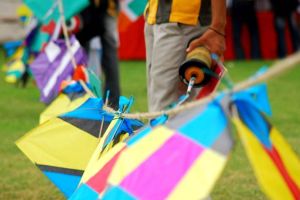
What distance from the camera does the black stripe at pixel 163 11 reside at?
3.35 metres

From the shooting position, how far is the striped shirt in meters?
3.32

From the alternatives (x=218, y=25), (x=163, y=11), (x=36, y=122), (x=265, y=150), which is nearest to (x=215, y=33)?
(x=218, y=25)

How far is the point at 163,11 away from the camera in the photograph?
3.38m

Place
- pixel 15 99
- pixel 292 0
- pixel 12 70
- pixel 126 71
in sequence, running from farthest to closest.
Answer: pixel 292 0
pixel 126 71
pixel 12 70
pixel 15 99

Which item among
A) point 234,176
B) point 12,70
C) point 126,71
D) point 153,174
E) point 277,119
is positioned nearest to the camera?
point 153,174

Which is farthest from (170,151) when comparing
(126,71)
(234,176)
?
(126,71)

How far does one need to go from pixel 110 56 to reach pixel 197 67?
4.12 m

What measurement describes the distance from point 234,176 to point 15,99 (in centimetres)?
406

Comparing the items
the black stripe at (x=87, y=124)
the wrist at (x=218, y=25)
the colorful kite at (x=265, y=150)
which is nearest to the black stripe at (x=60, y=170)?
the black stripe at (x=87, y=124)

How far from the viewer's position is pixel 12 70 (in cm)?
907

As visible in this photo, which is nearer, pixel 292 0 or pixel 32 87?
pixel 32 87

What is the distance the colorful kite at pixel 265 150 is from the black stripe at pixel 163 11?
110 centimetres

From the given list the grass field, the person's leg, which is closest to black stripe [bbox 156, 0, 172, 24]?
the grass field

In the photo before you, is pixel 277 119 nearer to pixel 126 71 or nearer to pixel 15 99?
pixel 15 99
